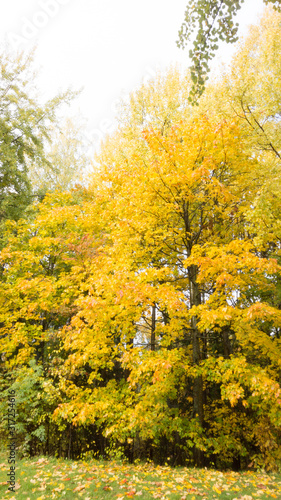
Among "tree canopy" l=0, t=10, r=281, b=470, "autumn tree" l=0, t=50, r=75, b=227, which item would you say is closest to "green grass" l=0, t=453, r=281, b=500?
"tree canopy" l=0, t=10, r=281, b=470

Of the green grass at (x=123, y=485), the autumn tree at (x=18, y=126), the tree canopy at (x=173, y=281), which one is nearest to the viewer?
the green grass at (x=123, y=485)

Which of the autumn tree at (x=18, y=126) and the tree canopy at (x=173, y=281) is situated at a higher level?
the autumn tree at (x=18, y=126)

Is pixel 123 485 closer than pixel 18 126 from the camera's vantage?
Yes

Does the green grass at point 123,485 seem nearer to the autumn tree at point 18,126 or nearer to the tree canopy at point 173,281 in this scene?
the tree canopy at point 173,281

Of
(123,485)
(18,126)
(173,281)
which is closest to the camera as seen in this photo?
(123,485)

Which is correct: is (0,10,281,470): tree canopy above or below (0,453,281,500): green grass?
above

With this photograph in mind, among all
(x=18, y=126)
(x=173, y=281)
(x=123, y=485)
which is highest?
(x=18, y=126)

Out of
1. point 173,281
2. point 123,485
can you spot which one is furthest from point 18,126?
point 123,485

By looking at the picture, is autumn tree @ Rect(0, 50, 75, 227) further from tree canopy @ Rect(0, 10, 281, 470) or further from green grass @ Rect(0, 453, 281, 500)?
green grass @ Rect(0, 453, 281, 500)

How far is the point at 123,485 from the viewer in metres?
5.01

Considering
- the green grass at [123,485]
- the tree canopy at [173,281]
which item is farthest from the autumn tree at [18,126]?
the green grass at [123,485]

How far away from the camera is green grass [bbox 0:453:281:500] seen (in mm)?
4566

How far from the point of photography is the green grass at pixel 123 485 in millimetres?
4566

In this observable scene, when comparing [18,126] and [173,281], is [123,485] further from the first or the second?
[18,126]
